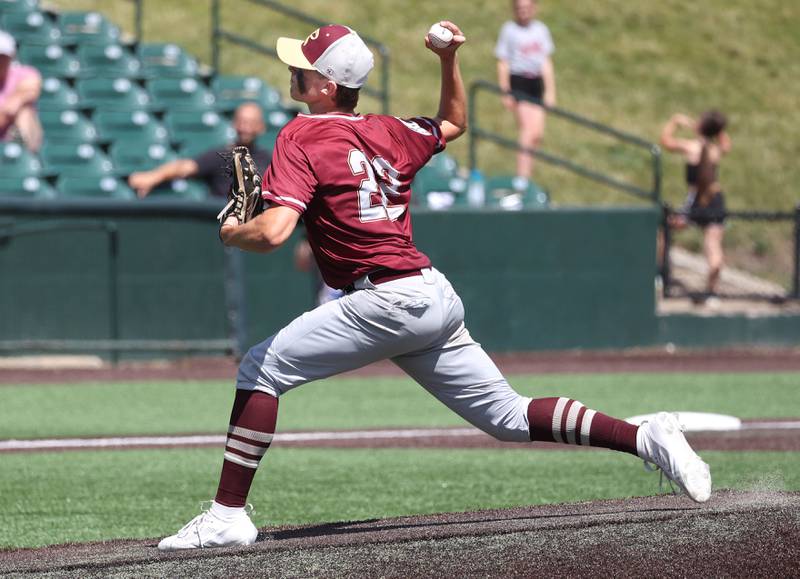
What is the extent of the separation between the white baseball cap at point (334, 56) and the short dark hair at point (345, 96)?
3 centimetres

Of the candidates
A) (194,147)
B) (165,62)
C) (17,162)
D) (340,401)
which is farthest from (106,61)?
(340,401)

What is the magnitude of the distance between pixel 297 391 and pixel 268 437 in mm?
6504

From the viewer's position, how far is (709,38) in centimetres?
2634

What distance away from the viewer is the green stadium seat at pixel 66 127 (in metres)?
14.0

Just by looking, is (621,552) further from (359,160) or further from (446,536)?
(359,160)

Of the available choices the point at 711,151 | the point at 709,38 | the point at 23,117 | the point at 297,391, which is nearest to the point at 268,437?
the point at 297,391

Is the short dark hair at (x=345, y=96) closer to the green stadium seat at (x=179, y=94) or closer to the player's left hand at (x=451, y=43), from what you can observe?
the player's left hand at (x=451, y=43)

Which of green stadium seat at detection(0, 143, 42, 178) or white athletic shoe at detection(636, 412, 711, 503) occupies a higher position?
white athletic shoe at detection(636, 412, 711, 503)

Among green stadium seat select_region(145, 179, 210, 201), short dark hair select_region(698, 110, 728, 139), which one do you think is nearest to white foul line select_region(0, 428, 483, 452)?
green stadium seat select_region(145, 179, 210, 201)

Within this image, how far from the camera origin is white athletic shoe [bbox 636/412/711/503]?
477 centimetres

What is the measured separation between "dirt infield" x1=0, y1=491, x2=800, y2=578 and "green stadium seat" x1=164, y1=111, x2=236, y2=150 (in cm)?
991

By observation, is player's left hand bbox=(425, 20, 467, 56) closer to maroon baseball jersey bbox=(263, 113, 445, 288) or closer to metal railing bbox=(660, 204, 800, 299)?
maroon baseball jersey bbox=(263, 113, 445, 288)

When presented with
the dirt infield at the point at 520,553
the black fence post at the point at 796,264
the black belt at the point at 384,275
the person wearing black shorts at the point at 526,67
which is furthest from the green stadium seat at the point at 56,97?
the black belt at the point at 384,275

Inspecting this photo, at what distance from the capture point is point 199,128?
1464cm
